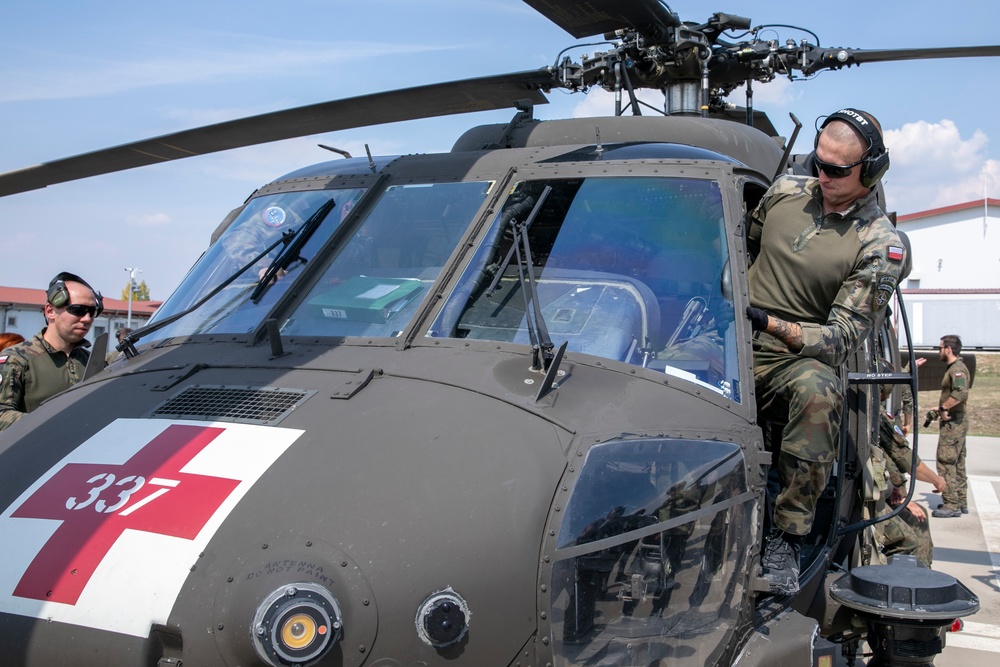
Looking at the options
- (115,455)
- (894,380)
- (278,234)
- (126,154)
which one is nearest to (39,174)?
(126,154)

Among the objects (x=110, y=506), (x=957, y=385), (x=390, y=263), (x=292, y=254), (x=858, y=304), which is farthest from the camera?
(x=957, y=385)

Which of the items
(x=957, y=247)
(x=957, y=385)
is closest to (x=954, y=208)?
(x=957, y=247)

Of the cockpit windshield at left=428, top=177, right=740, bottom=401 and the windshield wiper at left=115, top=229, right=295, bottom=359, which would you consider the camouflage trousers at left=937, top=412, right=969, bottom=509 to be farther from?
the windshield wiper at left=115, top=229, right=295, bottom=359

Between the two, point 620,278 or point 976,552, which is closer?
point 620,278

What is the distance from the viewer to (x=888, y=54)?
19.0 feet

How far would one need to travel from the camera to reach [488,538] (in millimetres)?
2611

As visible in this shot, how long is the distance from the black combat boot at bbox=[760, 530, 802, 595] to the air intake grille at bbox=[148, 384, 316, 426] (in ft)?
5.52

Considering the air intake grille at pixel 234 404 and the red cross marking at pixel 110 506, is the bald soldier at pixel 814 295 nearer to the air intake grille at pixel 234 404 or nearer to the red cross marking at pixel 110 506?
the air intake grille at pixel 234 404

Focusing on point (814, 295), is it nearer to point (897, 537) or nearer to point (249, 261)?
point (897, 537)

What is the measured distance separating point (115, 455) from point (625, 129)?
3.14 meters

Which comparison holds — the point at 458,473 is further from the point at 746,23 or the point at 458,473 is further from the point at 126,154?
the point at 746,23

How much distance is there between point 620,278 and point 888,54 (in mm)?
3170

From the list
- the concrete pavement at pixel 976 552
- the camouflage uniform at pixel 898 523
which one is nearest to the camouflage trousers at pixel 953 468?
the concrete pavement at pixel 976 552

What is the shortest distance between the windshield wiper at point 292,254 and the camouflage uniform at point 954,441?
27.6 feet
